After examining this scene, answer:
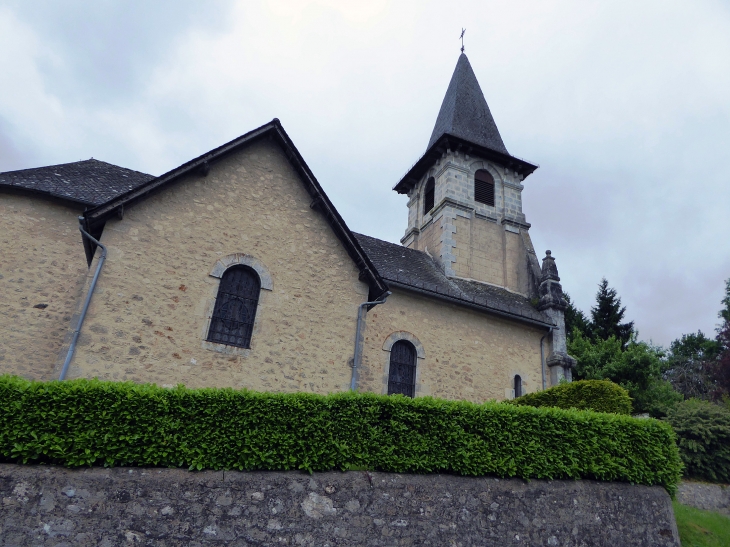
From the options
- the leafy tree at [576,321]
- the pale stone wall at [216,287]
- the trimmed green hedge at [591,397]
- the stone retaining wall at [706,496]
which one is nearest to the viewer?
the pale stone wall at [216,287]

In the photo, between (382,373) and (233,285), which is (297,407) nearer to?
(233,285)

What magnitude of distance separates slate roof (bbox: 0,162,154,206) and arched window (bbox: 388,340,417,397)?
319 inches

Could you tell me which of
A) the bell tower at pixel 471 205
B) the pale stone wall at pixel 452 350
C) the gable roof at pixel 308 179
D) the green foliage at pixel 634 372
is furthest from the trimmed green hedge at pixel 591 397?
the green foliage at pixel 634 372

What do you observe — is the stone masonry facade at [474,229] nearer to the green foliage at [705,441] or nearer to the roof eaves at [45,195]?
the green foliage at [705,441]

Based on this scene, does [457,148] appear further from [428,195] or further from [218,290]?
[218,290]

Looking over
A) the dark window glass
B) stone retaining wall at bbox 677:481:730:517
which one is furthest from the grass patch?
the dark window glass

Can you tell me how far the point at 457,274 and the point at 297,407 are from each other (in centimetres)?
1247

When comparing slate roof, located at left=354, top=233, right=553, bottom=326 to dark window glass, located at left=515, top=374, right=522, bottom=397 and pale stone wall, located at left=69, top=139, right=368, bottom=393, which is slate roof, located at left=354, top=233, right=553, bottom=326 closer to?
dark window glass, located at left=515, top=374, right=522, bottom=397

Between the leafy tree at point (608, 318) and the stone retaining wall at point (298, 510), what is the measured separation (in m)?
22.8

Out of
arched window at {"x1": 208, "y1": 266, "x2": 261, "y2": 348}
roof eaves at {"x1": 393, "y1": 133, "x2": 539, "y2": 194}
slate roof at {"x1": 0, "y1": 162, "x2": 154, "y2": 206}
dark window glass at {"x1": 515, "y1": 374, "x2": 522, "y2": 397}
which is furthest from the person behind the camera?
roof eaves at {"x1": 393, "y1": 133, "x2": 539, "y2": 194}

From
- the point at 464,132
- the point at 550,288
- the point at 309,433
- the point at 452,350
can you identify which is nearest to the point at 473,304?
the point at 452,350

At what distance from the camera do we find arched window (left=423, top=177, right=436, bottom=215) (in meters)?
21.4

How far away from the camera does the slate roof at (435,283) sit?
14.5 meters

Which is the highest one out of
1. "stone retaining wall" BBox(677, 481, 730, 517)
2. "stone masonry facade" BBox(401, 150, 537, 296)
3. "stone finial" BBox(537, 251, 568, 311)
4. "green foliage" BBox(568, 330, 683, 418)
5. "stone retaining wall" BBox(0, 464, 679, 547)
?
"stone masonry facade" BBox(401, 150, 537, 296)
